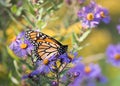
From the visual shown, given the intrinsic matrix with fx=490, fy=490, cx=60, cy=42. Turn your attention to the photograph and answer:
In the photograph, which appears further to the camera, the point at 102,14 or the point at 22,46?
the point at 102,14

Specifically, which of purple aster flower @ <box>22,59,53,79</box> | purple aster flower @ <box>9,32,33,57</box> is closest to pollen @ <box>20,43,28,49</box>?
purple aster flower @ <box>9,32,33,57</box>

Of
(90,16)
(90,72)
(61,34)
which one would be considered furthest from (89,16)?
(90,72)

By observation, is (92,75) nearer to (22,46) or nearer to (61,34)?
(61,34)

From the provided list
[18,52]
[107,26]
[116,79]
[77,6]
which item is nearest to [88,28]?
[77,6]

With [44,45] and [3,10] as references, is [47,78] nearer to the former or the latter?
[44,45]

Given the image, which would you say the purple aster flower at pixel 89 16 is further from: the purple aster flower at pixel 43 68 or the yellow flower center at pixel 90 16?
the purple aster flower at pixel 43 68

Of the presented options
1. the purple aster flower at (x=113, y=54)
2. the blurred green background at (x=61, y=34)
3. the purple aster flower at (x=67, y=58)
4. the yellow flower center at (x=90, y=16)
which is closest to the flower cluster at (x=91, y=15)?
the yellow flower center at (x=90, y=16)
